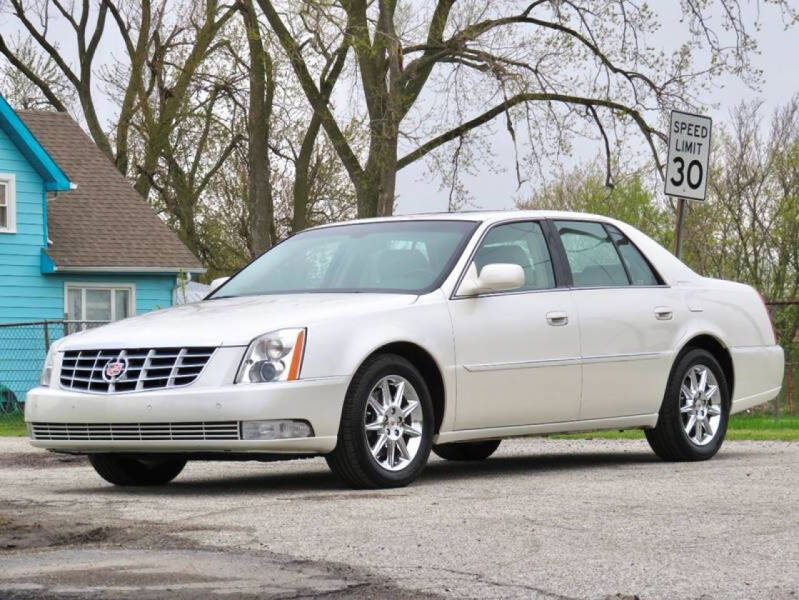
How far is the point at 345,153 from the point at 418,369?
2369 centimetres

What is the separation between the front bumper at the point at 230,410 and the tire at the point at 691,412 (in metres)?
3.06

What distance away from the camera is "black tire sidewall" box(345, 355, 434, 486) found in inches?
360

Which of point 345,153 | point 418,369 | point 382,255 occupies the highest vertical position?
point 345,153

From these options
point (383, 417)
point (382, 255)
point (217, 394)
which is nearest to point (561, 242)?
point (382, 255)

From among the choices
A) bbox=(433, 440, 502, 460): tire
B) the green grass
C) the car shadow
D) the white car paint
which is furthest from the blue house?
the white car paint

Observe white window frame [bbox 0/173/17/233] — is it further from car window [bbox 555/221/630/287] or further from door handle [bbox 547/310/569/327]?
door handle [bbox 547/310/569/327]

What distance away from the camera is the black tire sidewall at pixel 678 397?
11297 millimetres

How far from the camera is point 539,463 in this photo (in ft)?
38.7

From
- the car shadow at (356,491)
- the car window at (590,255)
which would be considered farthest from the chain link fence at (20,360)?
the car window at (590,255)

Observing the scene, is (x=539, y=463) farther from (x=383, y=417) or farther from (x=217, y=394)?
(x=217, y=394)

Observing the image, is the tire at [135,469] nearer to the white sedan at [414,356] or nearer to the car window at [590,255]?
the white sedan at [414,356]

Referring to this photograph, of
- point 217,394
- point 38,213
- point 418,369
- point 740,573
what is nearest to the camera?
point 740,573

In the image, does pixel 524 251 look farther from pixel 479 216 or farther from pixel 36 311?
pixel 36 311

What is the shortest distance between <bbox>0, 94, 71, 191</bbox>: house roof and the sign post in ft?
63.4
